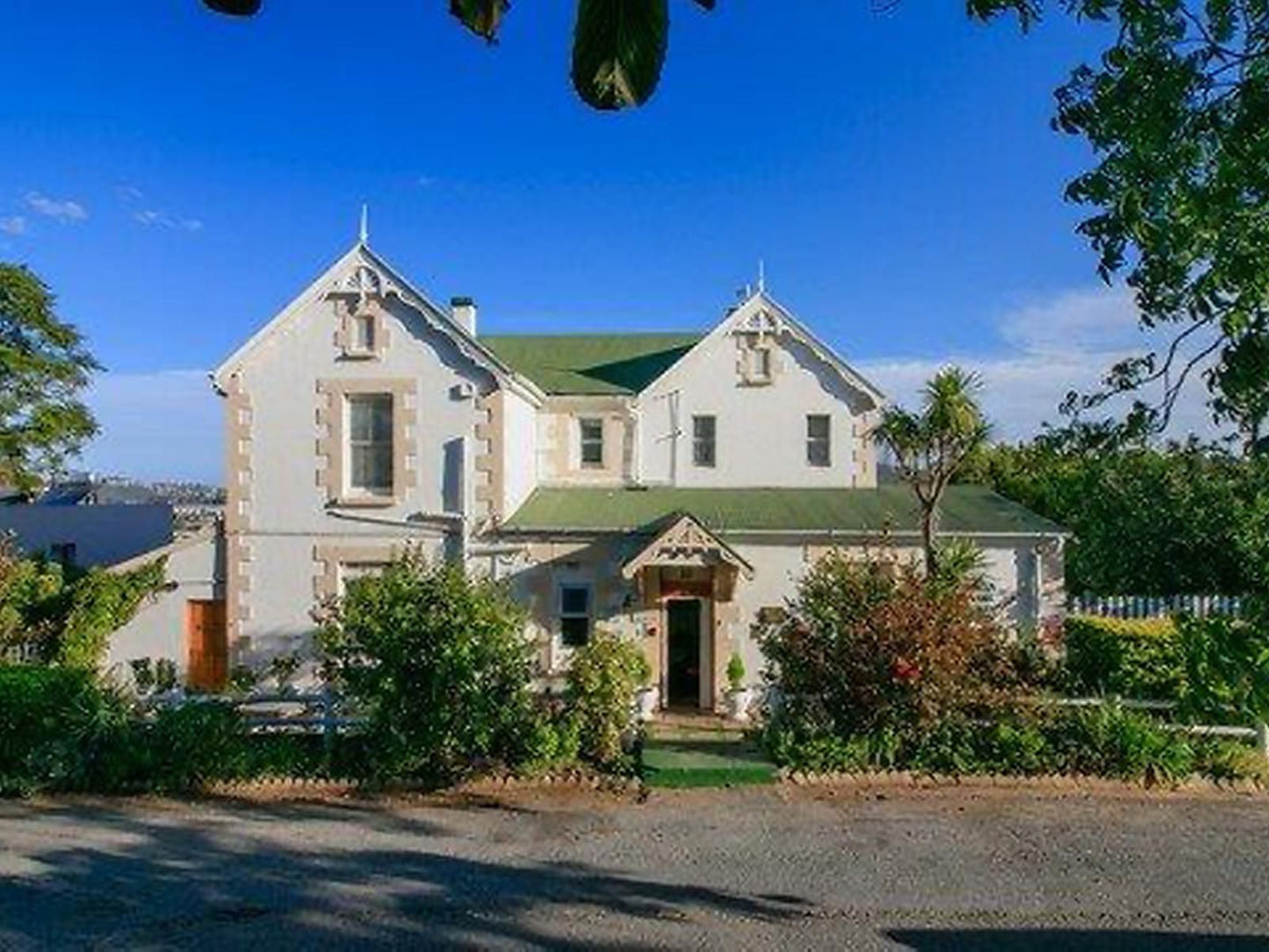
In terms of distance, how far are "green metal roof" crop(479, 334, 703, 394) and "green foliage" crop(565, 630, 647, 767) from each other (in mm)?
10008

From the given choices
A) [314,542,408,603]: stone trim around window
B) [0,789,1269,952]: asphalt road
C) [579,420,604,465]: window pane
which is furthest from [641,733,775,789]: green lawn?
[579,420,604,465]: window pane

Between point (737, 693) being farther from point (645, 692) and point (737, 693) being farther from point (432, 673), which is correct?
point (432, 673)

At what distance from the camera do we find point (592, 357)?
24.5 meters

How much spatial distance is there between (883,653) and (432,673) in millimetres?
6207

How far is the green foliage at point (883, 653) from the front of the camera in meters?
12.8

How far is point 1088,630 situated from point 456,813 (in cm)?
1206

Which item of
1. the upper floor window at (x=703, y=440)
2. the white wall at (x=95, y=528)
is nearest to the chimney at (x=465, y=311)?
the upper floor window at (x=703, y=440)

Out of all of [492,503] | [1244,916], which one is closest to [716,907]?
[1244,916]

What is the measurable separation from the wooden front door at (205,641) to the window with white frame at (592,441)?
8.61m

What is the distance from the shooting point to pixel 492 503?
18.5 m

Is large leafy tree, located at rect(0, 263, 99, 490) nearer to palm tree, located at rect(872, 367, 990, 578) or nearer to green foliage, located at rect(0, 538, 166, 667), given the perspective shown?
green foliage, located at rect(0, 538, 166, 667)

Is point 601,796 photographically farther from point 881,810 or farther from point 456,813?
point 881,810

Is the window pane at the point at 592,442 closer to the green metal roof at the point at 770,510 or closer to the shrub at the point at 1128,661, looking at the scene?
the green metal roof at the point at 770,510

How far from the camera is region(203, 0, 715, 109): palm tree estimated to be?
1.48 metres
